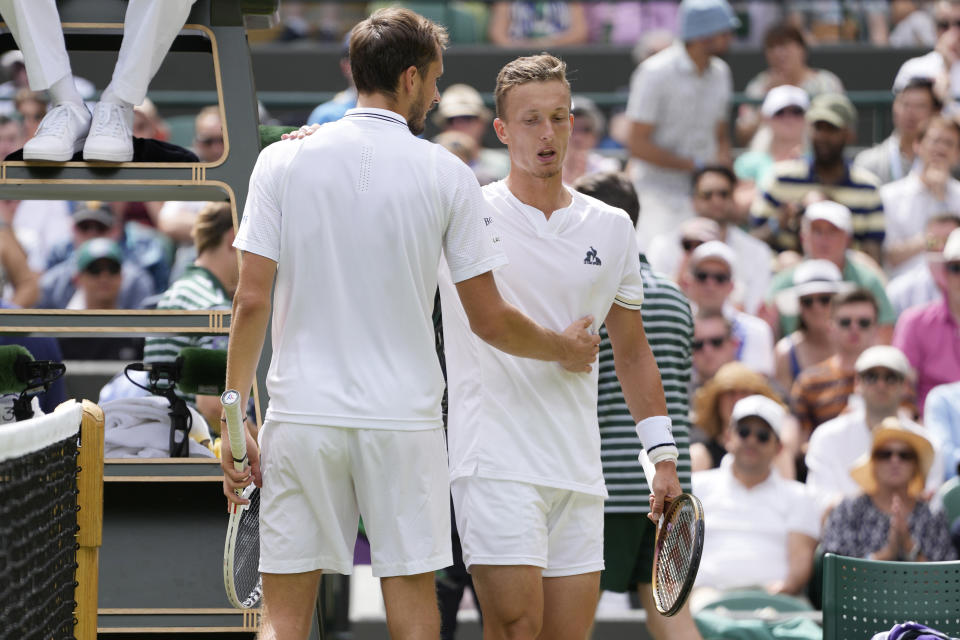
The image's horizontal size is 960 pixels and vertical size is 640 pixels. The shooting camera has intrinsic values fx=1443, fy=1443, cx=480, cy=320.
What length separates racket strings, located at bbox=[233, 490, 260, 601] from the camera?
3.85m

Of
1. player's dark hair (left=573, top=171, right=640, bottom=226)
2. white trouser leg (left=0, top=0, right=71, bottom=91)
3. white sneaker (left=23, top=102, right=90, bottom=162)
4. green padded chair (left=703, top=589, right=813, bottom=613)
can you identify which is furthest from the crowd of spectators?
white trouser leg (left=0, top=0, right=71, bottom=91)

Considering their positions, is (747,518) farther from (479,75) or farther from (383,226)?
(479,75)

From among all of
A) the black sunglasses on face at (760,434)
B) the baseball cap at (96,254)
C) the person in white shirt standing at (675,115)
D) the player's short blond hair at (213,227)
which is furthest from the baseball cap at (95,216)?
the black sunglasses on face at (760,434)

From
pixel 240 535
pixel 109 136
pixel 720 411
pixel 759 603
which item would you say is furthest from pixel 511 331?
pixel 720 411

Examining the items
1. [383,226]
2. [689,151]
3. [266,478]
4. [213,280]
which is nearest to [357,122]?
[383,226]

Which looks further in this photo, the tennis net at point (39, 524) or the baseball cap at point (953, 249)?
the baseball cap at point (953, 249)

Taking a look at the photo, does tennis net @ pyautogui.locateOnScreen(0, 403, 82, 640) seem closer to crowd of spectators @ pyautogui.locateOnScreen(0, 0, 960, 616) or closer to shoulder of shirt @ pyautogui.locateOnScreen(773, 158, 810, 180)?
crowd of spectators @ pyautogui.locateOnScreen(0, 0, 960, 616)

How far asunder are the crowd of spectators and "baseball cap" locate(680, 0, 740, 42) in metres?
0.02

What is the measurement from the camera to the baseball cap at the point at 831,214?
886cm

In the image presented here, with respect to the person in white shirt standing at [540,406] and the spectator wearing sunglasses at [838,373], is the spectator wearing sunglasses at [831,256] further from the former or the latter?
the person in white shirt standing at [540,406]

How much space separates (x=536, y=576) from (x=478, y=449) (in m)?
0.41

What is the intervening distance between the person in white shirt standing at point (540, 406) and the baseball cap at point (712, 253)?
384 cm

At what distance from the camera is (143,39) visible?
459 centimetres

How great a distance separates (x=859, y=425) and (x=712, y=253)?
53.6 inches
